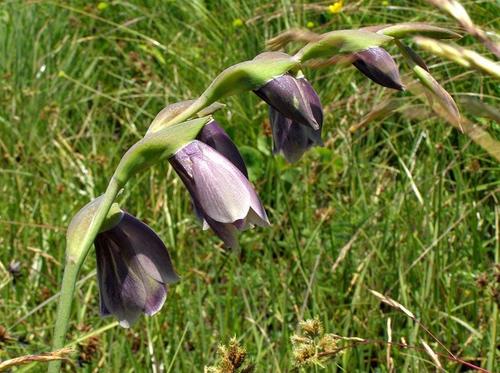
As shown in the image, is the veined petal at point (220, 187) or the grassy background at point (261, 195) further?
the grassy background at point (261, 195)

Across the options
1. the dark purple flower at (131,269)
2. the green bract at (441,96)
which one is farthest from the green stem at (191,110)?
the green bract at (441,96)

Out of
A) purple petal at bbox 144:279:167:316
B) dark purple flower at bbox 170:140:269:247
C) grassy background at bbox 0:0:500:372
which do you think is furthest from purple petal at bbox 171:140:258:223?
grassy background at bbox 0:0:500:372

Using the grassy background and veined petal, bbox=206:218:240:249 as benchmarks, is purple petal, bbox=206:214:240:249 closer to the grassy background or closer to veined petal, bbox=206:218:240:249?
veined petal, bbox=206:218:240:249

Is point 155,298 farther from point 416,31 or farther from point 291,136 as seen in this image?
point 416,31

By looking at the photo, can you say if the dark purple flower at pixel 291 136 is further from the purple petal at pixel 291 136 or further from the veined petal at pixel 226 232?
the veined petal at pixel 226 232

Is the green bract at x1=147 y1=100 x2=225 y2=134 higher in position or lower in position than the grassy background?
higher

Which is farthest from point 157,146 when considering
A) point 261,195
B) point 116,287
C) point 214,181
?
point 261,195
